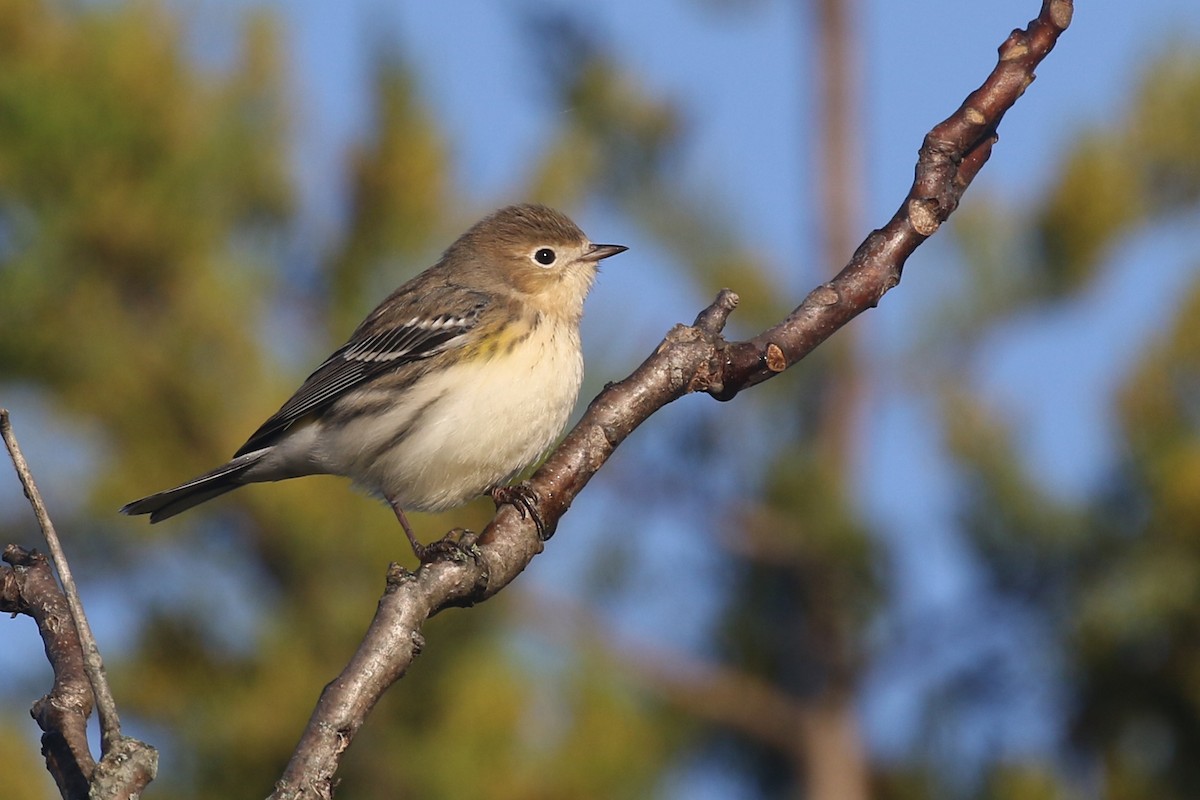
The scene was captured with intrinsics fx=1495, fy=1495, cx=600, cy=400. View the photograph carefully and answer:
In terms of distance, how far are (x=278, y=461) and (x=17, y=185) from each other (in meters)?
2.01

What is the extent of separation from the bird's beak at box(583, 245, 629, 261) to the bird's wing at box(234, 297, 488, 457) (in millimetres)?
756

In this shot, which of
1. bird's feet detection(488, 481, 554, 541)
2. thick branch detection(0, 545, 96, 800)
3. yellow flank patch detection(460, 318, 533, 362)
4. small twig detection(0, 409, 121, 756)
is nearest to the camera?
small twig detection(0, 409, 121, 756)

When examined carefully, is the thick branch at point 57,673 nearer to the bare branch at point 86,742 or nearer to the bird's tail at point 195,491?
the bare branch at point 86,742

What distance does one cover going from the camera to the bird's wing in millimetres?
6094

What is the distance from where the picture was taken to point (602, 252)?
6914mm

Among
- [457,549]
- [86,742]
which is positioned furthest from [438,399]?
[86,742]

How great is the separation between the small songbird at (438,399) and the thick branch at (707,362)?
1.46 meters

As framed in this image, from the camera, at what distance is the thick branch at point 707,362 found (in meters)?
3.07

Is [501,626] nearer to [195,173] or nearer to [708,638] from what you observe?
[708,638]

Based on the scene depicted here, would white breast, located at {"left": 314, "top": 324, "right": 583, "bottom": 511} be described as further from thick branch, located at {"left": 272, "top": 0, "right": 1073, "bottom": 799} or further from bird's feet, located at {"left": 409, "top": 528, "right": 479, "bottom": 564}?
bird's feet, located at {"left": 409, "top": 528, "right": 479, "bottom": 564}

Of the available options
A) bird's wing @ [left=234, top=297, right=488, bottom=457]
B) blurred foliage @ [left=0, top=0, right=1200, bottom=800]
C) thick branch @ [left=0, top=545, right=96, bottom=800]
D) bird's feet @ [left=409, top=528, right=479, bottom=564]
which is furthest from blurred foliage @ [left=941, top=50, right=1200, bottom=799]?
thick branch @ [left=0, top=545, right=96, bottom=800]

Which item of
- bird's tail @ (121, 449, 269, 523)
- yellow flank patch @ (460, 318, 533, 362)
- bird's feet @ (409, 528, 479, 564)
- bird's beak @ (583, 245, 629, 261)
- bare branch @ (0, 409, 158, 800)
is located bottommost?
bare branch @ (0, 409, 158, 800)

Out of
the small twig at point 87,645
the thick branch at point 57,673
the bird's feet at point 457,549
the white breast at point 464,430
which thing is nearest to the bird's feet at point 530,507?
the bird's feet at point 457,549

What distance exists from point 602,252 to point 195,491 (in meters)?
2.21
